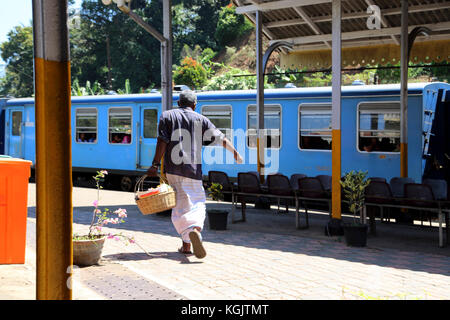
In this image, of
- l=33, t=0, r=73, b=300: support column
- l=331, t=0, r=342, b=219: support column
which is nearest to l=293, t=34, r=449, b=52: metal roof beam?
l=331, t=0, r=342, b=219: support column

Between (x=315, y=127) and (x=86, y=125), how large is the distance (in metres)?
7.72

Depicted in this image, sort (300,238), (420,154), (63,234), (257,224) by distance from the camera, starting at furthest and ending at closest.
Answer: (420,154), (257,224), (300,238), (63,234)

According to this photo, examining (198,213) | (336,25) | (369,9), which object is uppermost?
(369,9)

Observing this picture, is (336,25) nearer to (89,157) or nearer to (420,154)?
(420,154)

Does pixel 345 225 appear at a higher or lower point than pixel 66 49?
lower

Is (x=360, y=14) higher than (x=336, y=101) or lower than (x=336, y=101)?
higher

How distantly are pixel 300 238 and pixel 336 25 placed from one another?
3.23 meters

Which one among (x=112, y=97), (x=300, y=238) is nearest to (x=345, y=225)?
(x=300, y=238)

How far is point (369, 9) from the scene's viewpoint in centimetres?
1189

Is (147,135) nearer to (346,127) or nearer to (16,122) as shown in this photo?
(346,127)

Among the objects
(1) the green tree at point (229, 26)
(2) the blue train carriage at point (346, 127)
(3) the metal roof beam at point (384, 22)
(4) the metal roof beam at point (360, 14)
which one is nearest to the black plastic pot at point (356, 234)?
(2) the blue train carriage at point (346, 127)

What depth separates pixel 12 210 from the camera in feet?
21.4

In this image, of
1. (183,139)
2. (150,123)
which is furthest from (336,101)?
(150,123)

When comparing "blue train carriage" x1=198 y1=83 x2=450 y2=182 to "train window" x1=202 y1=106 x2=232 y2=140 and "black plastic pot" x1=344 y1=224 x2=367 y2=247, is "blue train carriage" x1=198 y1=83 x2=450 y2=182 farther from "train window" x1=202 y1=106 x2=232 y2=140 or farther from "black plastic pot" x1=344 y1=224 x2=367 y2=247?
"black plastic pot" x1=344 y1=224 x2=367 y2=247
